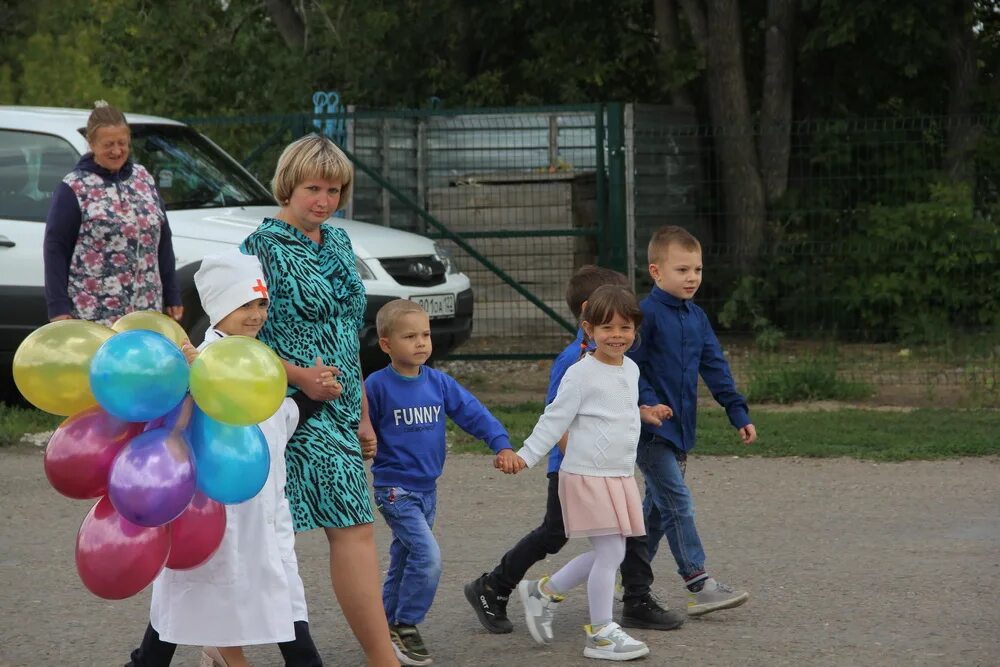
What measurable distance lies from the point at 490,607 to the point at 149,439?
6.42ft

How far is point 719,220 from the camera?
13273 millimetres

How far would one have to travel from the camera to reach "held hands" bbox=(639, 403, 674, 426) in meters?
5.41

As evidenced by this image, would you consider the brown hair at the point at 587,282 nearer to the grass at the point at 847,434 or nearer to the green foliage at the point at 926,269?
the grass at the point at 847,434

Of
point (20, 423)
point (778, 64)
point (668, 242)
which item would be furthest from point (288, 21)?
point (668, 242)

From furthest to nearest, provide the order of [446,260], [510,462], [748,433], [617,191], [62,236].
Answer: [617,191] → [446,260] → [62,236] → [748,433] → [510,462]

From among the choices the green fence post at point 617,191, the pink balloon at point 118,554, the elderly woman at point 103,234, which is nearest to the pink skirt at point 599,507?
the pink balloon at point 118,554

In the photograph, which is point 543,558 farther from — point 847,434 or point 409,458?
point 847,434

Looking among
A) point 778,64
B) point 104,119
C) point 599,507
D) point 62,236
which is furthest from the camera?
point 778,64

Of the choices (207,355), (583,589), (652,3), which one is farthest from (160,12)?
(207,355)

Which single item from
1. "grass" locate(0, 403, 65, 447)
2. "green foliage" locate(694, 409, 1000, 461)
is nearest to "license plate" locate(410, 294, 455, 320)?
"green foliage" locate(694, 409, 1000, 461)

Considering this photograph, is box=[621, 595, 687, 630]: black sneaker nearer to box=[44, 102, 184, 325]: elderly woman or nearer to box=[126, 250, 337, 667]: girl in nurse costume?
box=[126, 250, 337, 667]: girl in nurse costume

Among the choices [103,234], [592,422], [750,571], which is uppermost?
[103,234]

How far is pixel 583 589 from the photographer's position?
20.8 ft

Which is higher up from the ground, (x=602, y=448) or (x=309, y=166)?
(x=309, y=166)
